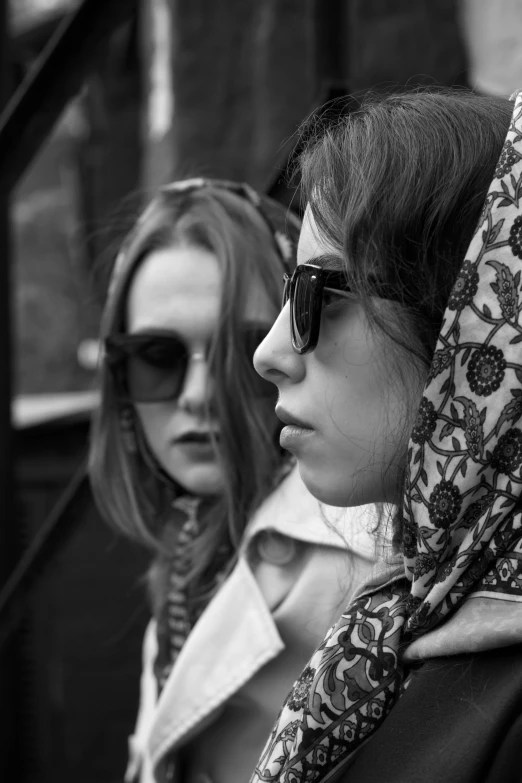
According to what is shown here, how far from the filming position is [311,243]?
128cm

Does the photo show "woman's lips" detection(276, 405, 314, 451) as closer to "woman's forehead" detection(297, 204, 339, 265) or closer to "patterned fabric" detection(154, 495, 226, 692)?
"woman's forehead" detection(297, 204, 339, 265)

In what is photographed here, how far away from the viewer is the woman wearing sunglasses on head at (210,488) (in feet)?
5.85

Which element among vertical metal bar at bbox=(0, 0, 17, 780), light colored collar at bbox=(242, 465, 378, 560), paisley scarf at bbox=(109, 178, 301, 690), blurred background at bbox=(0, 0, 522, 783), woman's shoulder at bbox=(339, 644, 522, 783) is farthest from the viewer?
vertical metal bar at bbox=(0, 0, 17, 780)

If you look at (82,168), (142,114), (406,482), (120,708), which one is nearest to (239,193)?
(406,482)

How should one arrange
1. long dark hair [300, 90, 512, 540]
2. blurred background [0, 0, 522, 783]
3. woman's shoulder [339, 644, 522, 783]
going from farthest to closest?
blurred background [0, 0, 522, 783], long dark hair [300, 90, 512, 540], woman's shoulder [339, 644, 522, 783]

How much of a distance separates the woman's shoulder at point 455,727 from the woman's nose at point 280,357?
1.23 ft

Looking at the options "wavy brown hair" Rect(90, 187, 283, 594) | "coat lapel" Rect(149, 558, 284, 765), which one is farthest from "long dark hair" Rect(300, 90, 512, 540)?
"wavy brown hair" Rect(90, 187, 283, 594)

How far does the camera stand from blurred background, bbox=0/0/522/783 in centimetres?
245

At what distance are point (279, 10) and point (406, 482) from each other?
390 cm

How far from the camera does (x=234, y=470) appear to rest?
6.57 ft

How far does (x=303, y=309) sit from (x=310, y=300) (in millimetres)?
14

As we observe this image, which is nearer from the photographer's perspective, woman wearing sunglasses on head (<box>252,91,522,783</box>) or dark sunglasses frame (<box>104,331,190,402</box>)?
woman wearing sunglasses on head (<box>252,91,522,783</box>)

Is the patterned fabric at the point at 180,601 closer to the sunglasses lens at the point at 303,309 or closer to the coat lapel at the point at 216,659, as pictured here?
the coat lapel at the point at 216,659

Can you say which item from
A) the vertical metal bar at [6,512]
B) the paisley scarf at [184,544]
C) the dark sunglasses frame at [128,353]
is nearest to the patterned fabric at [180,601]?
the paisley scarf at [184,544]
